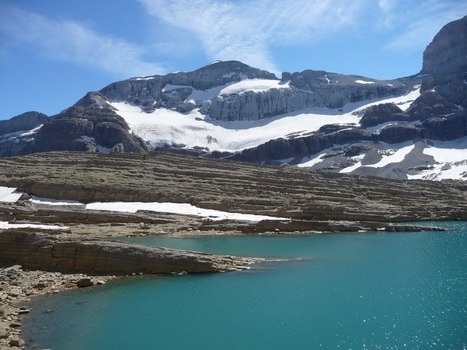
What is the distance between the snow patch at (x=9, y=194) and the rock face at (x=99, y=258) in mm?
45344

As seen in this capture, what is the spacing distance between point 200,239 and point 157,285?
927 inches

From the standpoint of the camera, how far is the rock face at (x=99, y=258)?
32.6 m

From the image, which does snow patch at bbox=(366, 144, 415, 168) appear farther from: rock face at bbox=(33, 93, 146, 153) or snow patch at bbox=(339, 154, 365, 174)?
rock face at bbox=(33, 93, 146, 153)

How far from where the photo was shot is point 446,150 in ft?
579

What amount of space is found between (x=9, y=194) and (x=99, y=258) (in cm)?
5290

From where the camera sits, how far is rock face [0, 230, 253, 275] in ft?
107

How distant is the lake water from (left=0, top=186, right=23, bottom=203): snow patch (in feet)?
171

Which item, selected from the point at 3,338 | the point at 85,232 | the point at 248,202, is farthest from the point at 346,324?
the point at 248,202

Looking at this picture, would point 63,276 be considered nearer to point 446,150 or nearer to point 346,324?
point 346,324

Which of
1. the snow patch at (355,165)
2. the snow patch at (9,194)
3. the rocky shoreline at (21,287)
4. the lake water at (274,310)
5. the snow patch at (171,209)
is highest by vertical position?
the snow patch at (355,165)

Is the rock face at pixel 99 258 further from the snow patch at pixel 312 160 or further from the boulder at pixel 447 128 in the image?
the boulder at pixel 447 128

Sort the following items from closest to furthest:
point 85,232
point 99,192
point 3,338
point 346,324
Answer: point 3,338 → point 346,324 → point 85,232 → point 99,192

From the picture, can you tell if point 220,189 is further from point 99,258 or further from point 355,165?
point 355,165

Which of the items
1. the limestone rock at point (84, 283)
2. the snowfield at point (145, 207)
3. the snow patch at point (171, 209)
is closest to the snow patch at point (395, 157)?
the snow patch at point (171, 209)
